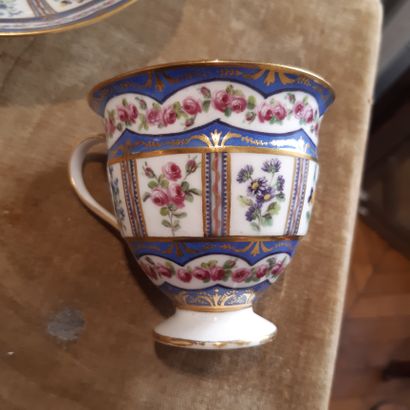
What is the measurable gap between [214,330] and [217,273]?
66mm

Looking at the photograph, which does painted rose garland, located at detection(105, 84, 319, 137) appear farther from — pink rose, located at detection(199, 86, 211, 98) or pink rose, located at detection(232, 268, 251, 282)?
pink rose, located at detection(232, 268, 251, 282)

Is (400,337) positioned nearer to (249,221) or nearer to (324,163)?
(324,163)

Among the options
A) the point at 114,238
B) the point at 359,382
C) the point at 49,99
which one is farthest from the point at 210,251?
the point at 359,382

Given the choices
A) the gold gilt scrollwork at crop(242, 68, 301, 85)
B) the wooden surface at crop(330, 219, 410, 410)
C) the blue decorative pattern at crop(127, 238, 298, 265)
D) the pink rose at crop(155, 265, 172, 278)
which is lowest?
the wooden surface at crop(330, 219, 410, 410)

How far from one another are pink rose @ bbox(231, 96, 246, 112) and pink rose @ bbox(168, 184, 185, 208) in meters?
0.09

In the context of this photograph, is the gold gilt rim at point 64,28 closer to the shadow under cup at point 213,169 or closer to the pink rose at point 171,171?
the shadow under cup at point 213,169

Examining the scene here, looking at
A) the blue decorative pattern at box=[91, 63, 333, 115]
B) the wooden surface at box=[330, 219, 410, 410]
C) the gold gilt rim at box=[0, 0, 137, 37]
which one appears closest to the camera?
the blue decorative pattern at box=[91, 63, 333, 115]

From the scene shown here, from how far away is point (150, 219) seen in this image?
0.45 meters

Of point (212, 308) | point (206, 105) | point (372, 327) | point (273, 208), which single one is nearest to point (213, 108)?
point (206, 105)

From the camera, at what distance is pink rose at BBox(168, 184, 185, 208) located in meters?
0.43

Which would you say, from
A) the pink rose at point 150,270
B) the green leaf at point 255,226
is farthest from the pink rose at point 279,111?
the pink rose at point 150,270

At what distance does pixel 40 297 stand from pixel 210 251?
0.23 meters

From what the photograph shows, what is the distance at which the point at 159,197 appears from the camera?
44cm

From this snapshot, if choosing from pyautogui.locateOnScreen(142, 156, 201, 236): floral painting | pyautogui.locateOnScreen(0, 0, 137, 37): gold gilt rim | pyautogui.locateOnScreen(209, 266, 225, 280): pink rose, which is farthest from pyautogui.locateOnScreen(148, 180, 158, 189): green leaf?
pyautogui.locateOnScreen(0, 0, 137, 37): gold gilt rim
